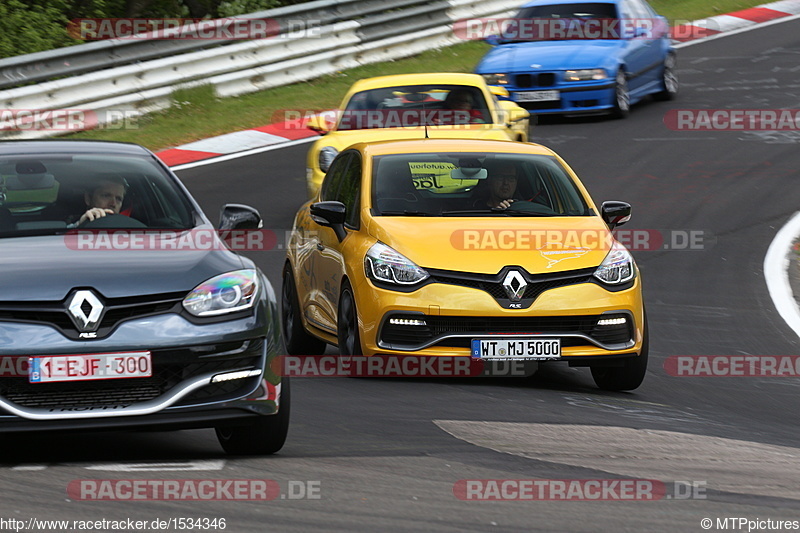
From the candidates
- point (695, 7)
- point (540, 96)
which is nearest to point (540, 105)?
point (540, 96)

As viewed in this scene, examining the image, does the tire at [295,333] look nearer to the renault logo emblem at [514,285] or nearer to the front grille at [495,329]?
the front grille at [495,329]

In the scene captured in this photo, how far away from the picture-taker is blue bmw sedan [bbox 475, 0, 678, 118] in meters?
19.6

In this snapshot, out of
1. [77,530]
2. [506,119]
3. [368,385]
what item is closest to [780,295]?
[506,119]

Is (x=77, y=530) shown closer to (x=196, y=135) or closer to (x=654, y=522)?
(x=654, y=522)

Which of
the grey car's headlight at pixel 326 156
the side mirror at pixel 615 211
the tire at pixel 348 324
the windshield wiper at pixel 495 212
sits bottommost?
the grey car's headlight at pixel 326 156

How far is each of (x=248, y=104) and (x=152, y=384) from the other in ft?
50.1

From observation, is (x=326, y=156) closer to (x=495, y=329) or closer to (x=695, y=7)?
(x=495, y=329)

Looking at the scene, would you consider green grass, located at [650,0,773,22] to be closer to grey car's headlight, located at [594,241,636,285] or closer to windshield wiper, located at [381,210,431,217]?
windshield wiper, located at [381,210,431,217]

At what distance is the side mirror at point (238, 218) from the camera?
7.59 m

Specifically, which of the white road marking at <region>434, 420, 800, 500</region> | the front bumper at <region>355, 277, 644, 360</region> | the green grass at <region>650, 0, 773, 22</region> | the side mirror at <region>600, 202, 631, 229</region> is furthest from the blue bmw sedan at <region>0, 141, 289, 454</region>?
the green grass at <region>650, 0, 773, 22</region>

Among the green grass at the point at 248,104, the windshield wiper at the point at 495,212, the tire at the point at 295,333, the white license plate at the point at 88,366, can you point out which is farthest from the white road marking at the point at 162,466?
the green grass at the point at 248,104

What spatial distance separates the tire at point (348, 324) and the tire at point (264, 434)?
7.62 ft

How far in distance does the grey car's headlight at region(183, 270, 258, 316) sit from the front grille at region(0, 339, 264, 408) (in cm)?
17

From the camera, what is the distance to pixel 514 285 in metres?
8.80
